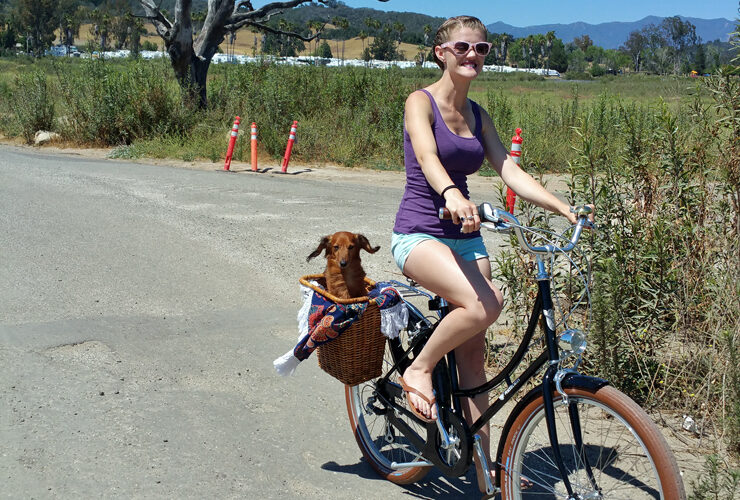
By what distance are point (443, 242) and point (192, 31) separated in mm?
21968

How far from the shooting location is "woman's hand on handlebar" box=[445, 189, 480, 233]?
3061mm

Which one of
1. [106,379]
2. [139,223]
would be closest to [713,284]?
[106,379]

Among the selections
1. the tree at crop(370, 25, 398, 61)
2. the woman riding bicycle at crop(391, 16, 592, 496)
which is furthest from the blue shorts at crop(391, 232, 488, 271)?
→ the tree at crop(370, 25, 398, 61)

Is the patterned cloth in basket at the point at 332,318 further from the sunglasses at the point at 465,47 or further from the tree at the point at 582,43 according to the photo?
the tree at the point at 582,43

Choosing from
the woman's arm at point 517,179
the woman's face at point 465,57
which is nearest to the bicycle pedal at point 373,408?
the woman's arm at point 517,179

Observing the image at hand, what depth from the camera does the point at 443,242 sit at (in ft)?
12.0

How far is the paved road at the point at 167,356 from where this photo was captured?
4.25 metres


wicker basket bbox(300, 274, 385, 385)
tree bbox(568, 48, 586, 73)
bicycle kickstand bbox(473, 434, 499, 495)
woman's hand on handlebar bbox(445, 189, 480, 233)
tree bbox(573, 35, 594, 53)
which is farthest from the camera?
tree bbox(573, 35, 594, 53)

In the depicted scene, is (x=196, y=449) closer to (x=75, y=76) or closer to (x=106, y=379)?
(x=106, y=379)

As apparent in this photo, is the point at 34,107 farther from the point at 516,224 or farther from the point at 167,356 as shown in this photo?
the point at 516,224

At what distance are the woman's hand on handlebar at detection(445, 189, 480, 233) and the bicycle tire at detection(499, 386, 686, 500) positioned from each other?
0.75m

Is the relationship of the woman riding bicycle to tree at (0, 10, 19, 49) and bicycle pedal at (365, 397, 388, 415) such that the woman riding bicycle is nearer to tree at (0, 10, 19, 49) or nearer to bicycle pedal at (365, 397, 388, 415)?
bicycle pedal at (365, 397, 388, 415)

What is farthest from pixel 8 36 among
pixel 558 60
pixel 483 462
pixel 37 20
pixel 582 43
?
pixel 483 462

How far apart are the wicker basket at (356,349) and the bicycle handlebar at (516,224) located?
0.91 metres
